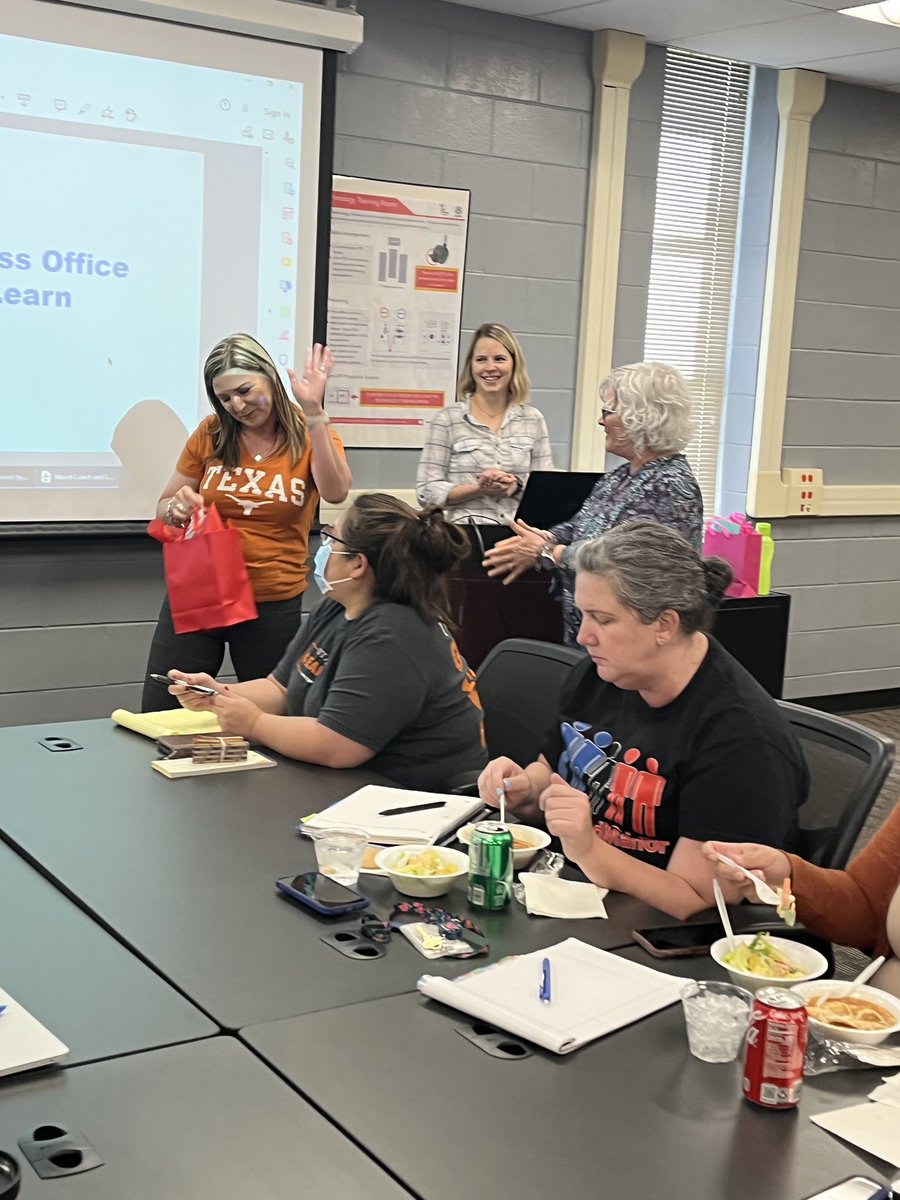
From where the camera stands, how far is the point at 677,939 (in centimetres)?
161

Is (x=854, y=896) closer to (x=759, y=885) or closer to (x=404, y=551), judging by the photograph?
(x=759, y=885)

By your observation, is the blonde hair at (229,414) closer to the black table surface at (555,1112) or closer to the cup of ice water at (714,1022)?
the black table surface at (555,1112)

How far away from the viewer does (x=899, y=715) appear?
585 cm

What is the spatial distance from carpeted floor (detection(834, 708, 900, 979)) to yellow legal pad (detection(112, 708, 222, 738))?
1.24m

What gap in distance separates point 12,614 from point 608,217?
2.59 m

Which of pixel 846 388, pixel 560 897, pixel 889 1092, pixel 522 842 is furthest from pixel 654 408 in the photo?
pixel 846 388

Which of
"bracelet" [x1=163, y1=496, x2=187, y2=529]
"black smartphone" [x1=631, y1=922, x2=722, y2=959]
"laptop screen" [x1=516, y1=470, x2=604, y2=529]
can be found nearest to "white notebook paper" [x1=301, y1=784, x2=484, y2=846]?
"black smartphone" [x1=631, y1=922, x2=722, y2=959]

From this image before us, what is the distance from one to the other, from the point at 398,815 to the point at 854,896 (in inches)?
26.8

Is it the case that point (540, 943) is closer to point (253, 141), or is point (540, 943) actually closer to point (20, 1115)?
point (20, 1115)

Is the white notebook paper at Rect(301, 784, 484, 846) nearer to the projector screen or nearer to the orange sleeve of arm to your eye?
the orange sleeve of arm

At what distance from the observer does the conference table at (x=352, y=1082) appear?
1.12 metres

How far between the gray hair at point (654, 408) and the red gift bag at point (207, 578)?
107 centimetres

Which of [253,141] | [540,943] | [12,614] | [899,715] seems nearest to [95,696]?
[12,614]

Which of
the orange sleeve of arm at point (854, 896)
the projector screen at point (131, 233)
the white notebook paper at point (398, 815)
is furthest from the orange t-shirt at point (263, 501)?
the orange sleeve of arm at point (854, 896)
